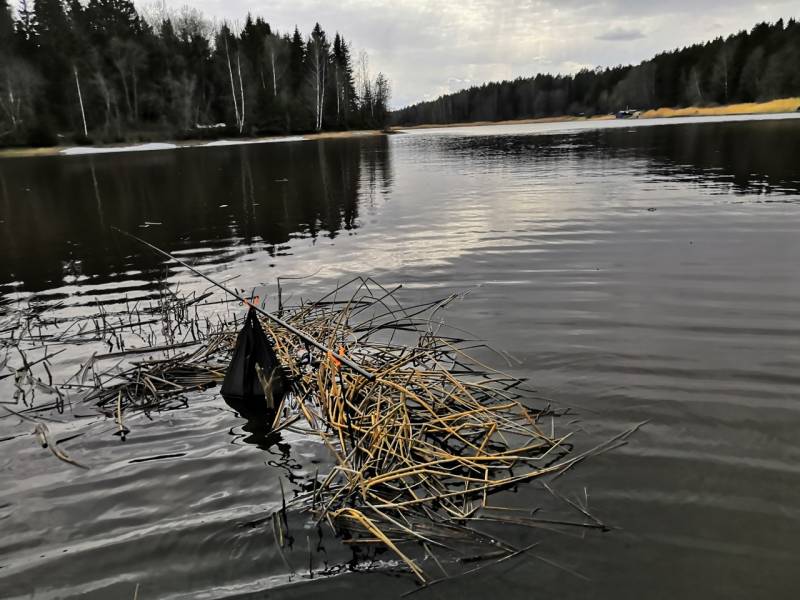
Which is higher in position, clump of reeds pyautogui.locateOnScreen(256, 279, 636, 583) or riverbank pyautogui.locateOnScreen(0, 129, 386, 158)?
riverbank pyautogui.locateOnScreen(0, 129, 386, 158)

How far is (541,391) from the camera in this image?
636 centimetres

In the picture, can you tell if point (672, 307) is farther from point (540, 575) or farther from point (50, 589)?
point (50, 589)

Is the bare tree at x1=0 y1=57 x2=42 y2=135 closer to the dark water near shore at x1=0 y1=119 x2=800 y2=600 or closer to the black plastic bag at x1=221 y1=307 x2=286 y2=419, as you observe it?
the dark water near shore at x1=0 y1=119 x2=800 y2=600

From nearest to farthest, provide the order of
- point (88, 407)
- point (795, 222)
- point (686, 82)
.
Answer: point (88, 407) → point (795, 222) → point (686, 82)

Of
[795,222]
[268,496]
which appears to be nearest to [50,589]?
[268,496]

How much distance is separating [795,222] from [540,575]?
14965mm

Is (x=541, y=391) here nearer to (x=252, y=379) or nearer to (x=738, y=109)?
(x=252, y=379)

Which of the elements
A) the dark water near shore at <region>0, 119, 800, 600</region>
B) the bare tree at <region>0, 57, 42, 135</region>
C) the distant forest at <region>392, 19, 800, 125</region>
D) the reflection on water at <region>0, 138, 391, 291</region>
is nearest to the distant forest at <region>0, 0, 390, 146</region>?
the bare tree at <region>0, 57, 42, 135</region>

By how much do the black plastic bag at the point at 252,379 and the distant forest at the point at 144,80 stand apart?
253 feet

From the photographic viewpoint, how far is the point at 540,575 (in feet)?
12.2

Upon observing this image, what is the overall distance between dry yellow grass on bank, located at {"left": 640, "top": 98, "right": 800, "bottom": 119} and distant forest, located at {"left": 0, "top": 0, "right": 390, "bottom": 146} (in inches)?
3152

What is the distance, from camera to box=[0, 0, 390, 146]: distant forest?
7262cm

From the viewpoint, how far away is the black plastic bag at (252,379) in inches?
237

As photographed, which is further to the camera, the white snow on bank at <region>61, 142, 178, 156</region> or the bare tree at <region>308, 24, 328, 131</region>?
the bare tree at <region>308, 24, 328, 131</region>
